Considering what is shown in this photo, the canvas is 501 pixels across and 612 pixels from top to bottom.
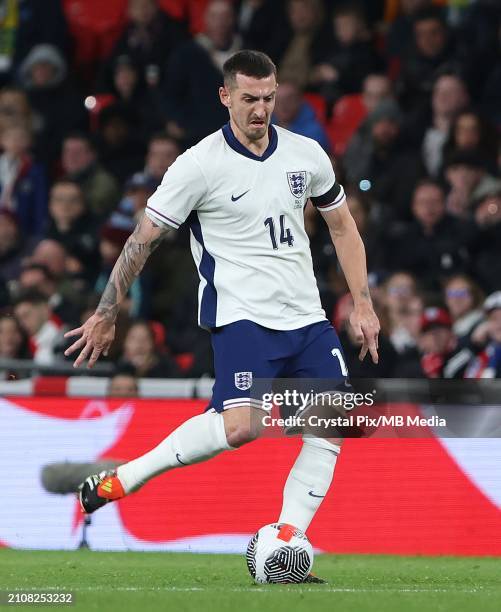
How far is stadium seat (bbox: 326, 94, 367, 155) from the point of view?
14.6m

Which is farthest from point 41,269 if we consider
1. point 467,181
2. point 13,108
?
point 467,181

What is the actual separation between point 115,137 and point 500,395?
6.82 metres

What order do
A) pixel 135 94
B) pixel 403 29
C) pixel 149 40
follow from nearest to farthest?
pixel 403 29 → pixel 135 94 → pixel 149 40

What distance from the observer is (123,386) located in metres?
10.3

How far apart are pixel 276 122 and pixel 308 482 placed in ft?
23.8

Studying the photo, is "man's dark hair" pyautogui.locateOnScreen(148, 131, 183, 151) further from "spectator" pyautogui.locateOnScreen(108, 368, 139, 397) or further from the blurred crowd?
"spectator" pyautogui.locateOnScreen(108, 368, 139, 397)

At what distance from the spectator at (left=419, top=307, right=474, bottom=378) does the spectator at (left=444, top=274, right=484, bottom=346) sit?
0.26 m

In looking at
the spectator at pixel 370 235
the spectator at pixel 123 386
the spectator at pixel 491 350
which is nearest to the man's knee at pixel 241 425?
the spectator at pixel 123 386

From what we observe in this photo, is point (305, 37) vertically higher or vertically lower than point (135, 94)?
higher

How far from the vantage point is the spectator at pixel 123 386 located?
9.87 meters

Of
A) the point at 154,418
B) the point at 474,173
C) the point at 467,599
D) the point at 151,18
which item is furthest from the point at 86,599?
the point at 151,18

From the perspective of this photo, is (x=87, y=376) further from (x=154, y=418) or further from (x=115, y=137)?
(x=115, y=137)

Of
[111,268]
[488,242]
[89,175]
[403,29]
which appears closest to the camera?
[488,242]

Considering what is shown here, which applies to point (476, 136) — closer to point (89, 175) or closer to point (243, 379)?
point (89, 175)
